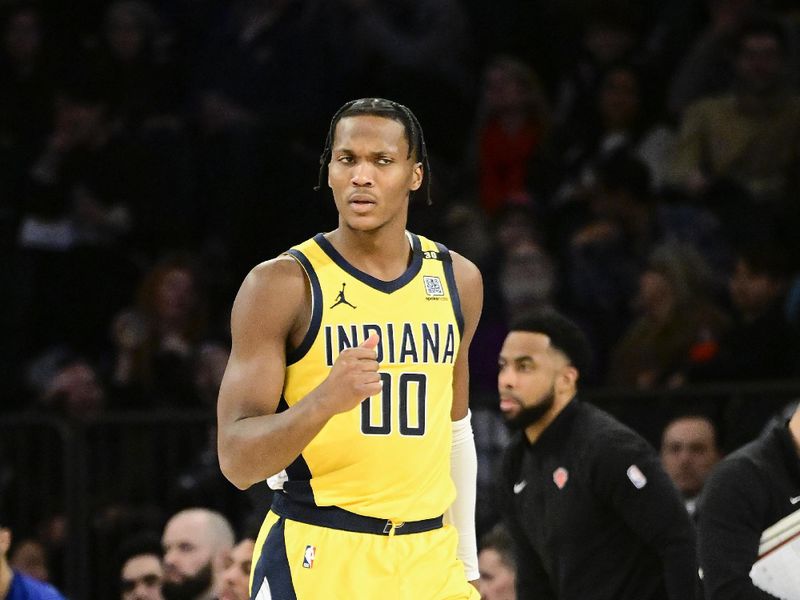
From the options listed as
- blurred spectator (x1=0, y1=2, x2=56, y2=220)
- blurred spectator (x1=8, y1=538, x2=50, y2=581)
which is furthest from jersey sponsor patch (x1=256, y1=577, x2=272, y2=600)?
blurred spectator (x1=0, y1=2, x2=56, y2=220)

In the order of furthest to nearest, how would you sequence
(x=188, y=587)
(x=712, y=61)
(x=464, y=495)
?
(x=712, y=61) < (x=188, y=587) < (x=464, y=495)

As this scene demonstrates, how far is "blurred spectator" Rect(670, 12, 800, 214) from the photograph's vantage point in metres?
9.52

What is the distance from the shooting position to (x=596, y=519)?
5.97 metres

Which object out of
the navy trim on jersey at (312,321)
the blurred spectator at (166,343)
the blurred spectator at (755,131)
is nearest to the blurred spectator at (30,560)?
the blurred spectator at (166,343)

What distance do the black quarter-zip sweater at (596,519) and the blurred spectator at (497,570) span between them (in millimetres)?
1076

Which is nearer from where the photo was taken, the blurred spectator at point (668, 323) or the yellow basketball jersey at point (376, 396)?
the yellow basketball jersey at point (376, 396)

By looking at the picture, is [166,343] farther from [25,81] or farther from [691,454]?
[691,454]

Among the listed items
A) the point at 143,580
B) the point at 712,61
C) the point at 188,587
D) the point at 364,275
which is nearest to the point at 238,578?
the point at 188,587

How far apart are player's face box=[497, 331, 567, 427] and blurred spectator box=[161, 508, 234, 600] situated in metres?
1.76

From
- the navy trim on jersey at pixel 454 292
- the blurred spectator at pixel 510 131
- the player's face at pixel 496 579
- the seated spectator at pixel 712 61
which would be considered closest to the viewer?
the navy trim on jersey at pixel 454 292

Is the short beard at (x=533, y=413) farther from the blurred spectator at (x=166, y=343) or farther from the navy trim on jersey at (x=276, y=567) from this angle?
the blurred spectator at (x=166, y=343)

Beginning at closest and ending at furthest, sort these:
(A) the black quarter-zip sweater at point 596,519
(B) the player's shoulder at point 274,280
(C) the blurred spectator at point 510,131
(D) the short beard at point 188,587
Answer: (B) the player's shoulder at point 274,280 < (A) the black quarter-zip sweater at point 596,519 < (D) the short beard at point 188,587 < (C) the blurred spectator at point 510,131

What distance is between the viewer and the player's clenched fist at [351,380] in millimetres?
3797

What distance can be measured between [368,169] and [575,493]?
220 cm
